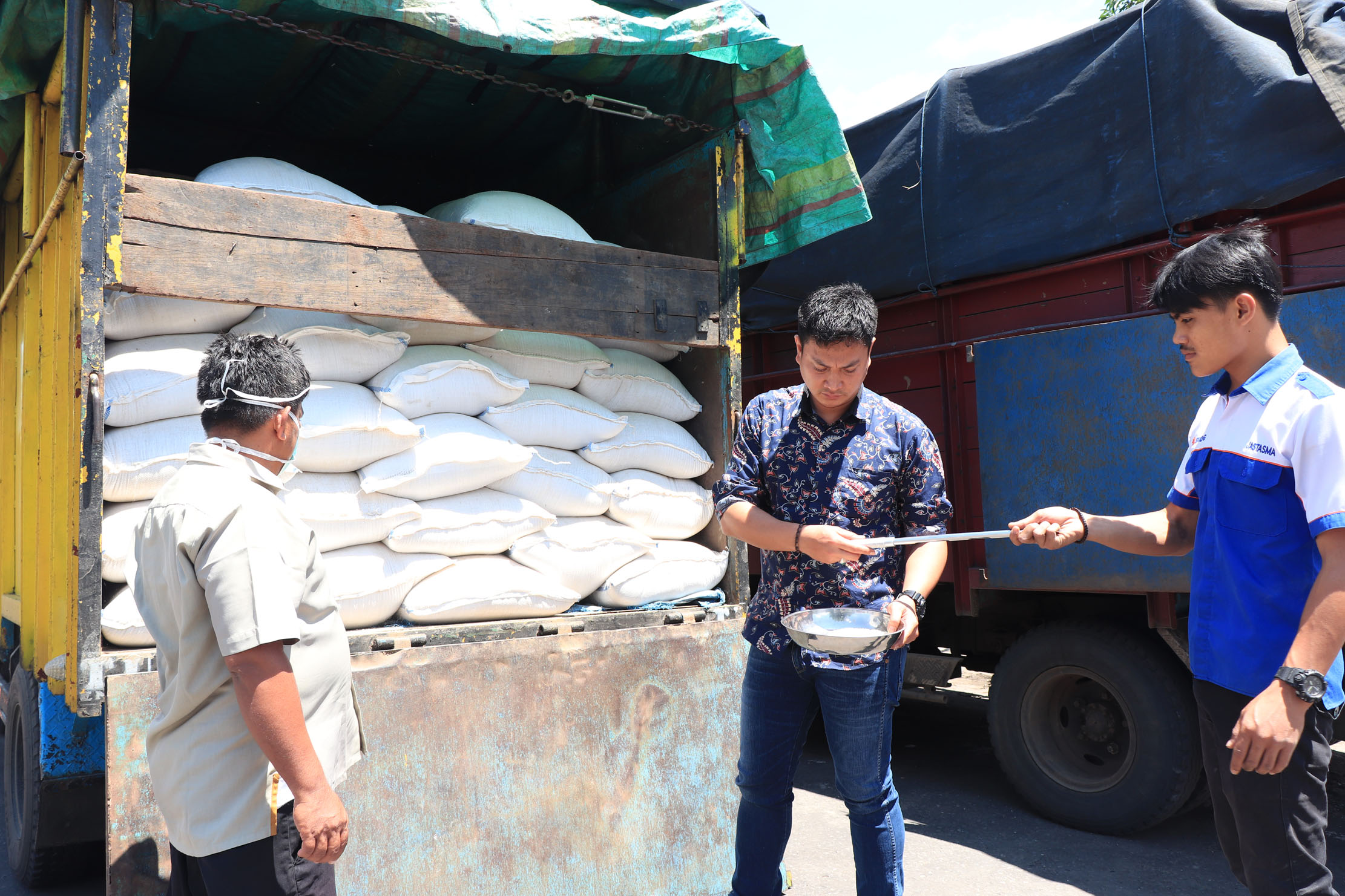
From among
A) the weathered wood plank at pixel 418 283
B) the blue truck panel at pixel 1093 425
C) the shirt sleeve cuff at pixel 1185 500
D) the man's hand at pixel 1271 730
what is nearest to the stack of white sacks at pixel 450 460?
the weathered wood plank at pixel 418 283

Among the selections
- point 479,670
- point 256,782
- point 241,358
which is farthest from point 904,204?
point 256,782

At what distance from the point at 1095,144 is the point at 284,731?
12.9ft

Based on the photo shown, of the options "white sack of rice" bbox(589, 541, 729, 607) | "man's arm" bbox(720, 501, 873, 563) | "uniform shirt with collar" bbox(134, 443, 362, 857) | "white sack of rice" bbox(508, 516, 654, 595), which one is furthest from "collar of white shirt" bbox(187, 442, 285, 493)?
"white sack of rice" bbox(589, 541, 729, 607)

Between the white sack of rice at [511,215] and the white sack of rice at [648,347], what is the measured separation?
15.4 inches

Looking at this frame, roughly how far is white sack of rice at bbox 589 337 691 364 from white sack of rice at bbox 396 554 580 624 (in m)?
0.90

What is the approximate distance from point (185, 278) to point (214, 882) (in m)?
1.58

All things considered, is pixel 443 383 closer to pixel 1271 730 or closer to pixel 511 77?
pixel 511 77

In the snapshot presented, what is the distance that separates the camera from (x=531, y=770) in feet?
9.71

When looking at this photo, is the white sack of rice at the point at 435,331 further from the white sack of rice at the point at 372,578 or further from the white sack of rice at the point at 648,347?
the white sack of rice at the point at 372,578

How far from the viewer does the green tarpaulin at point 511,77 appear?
2.82m

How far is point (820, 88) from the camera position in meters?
3.43

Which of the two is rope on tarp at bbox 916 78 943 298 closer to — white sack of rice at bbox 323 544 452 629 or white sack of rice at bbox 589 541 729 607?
white sack of rice at bbox 589 541 729 607

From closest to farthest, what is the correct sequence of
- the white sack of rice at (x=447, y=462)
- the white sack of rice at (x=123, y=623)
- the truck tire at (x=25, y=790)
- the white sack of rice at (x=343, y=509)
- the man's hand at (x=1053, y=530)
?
the man's hand at (x=1053, y=530)
the white sack of rice at (x=123, y=623)
the white sack of rice at (x=343, y=509)
the white sack of rice at (x=447, y=462)
the truck tire at (x=25, y=790)

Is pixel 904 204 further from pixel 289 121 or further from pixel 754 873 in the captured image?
pixel 754 873
